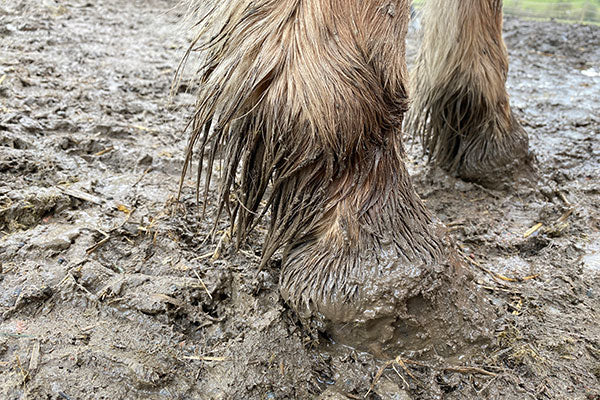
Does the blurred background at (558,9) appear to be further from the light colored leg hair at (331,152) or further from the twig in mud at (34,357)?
the twig in mud at (34,357)

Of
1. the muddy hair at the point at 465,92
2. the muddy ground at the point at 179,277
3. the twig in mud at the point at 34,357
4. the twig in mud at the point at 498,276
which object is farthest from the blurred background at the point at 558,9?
the twig in mud at the point at 34,357

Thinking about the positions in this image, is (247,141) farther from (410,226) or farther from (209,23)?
(410,226)

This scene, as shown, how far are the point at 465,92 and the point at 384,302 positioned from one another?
4.39ft

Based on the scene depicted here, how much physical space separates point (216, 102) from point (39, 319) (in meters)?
0.80

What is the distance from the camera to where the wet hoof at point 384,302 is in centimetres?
150

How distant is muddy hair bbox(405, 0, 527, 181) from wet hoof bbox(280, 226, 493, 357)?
3.67 feet

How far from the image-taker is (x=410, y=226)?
164cm

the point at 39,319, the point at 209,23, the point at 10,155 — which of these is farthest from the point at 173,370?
the point at 10,155

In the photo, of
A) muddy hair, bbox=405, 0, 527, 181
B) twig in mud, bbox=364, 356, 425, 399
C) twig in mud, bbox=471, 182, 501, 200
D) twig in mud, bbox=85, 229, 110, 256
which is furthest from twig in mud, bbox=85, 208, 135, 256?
twig in mud, bbox=471, 182, 501, 200

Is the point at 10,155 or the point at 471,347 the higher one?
the point at 10,155

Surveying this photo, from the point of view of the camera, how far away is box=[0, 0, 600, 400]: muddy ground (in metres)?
1.46

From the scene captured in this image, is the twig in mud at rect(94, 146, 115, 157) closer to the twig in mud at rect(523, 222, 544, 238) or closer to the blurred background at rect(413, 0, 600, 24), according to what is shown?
the twig in mud at rect(523, 222, 544, 238)

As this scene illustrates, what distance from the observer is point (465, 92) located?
2455mm

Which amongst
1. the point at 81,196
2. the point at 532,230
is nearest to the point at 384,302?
the point at 532,230
